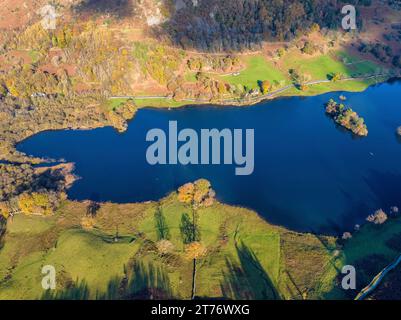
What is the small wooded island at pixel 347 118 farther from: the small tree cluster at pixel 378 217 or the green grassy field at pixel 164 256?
the green grassy field at pixel 164 256

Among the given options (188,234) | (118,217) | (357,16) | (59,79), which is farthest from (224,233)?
(357,16)

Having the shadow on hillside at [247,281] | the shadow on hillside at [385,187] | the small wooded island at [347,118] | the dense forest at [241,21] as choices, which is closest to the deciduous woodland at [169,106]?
the shadow on hillside at [247,281]

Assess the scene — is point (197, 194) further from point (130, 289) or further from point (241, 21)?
point (241, 21)

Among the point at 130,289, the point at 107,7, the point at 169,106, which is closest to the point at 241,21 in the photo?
the point at 169,106

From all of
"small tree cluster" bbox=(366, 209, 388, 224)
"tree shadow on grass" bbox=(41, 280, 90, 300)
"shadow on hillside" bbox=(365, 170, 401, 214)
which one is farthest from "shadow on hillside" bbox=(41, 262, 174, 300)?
"shadow on hillside" bbox=(365, 170, 401, 214)

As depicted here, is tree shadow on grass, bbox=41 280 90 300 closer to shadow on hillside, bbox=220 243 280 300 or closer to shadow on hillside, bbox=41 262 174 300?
shadow on hillside, bbox=41 262 174 300

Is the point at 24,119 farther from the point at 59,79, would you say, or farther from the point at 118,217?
the point at 118,217
